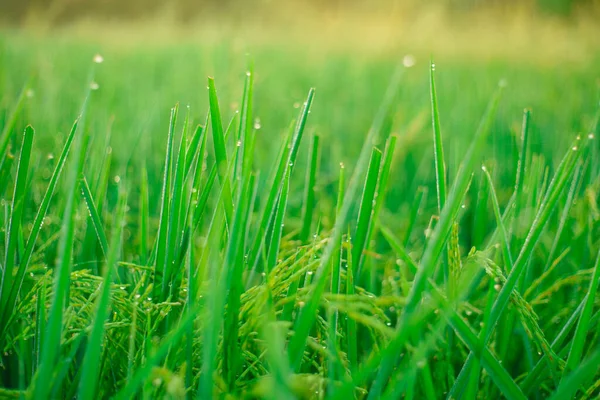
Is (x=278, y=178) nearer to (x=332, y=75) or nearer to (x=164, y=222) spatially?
(x=164, y=222)

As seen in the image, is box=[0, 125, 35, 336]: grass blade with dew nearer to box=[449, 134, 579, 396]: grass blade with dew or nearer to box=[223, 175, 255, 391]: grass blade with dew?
box=[223, 175, 255, 391]: grass blade with dew

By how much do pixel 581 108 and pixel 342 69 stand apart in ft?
3.72

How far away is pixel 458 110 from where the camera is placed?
1.25 meters

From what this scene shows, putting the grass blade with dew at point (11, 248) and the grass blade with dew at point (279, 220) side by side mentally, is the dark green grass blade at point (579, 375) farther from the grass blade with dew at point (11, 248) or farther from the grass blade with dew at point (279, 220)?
the grass blade with dew at point (11, 248)

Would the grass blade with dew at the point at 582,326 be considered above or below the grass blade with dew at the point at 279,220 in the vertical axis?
below

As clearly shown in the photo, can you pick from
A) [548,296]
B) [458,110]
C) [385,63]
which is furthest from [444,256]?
[385,63]

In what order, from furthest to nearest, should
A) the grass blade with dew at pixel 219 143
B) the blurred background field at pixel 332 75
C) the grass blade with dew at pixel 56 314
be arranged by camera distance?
the blurred background field at pixel 332 75 < the grass blade with dew at pixel 219 143 < the grass blade with dew at pixel 56 314

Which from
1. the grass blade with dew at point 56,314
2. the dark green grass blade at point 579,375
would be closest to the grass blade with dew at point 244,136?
the grass blade with dew at point 56,314

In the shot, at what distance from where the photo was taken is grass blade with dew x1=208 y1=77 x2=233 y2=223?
313 millimetres

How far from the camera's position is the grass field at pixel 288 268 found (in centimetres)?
26

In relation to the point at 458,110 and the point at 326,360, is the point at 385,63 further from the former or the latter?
the point at 326,360

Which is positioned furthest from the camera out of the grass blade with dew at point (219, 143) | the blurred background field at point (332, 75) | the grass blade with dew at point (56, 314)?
the blurred background field at point (332, 75)

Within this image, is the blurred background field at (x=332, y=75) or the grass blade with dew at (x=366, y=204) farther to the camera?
the blurred background field at (x=332, y=75)

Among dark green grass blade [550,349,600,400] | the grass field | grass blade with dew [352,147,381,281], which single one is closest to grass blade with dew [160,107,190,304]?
the grass field
